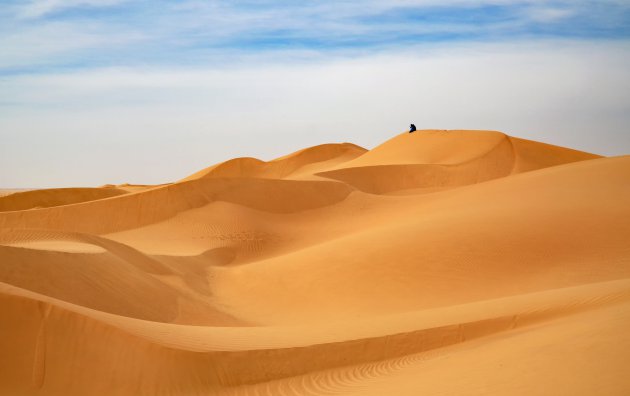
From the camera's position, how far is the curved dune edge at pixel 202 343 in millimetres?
10453

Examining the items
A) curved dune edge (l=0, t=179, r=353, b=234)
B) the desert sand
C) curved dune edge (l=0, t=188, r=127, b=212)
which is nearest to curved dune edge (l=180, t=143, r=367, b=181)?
curved dune edge (l=0, t=188, r=127, b=212)

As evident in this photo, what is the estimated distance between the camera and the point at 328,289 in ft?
69.6

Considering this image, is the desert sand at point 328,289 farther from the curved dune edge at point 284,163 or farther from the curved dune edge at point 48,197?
A: the curved dune edge at point 48,197

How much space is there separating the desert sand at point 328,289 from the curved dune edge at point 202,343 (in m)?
0.03

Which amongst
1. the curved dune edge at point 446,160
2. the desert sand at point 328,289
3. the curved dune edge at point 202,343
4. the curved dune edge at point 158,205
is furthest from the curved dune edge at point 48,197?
the curved dune edge at point 202,343

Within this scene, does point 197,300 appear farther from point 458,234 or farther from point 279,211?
point 279,211

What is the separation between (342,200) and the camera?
3703cm

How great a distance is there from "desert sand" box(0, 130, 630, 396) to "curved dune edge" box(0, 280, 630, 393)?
1.0 inches

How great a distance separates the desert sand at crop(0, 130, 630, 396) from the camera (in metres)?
9.91

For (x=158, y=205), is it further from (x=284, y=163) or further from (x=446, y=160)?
(x=284, y=163)

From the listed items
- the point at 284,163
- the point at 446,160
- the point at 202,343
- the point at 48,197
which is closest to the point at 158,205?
the point at 48,197

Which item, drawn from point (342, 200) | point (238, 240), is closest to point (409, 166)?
point (342, 200)

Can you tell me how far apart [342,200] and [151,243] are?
10.7m

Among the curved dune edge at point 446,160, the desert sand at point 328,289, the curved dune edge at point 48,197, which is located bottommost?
the curved dune edge at point 48,197
